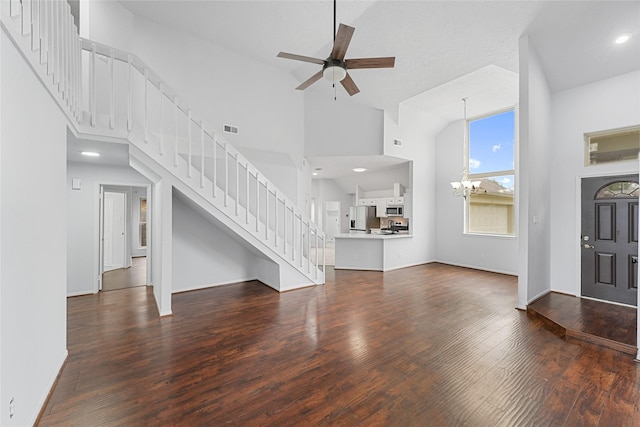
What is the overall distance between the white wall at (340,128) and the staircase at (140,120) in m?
2.06

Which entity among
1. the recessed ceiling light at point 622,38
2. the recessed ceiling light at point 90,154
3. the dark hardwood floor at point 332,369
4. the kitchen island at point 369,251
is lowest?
the dark hardwood floor at point 332,369

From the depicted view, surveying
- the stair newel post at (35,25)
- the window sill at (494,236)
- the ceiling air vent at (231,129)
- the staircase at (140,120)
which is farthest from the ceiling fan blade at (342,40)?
the window sill at (494,236)

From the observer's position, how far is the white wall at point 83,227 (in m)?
4.61

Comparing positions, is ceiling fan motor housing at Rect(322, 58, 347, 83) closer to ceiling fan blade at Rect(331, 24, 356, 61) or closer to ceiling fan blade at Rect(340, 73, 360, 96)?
ceiling fan blade at Rect(331, 24, 356, 61)

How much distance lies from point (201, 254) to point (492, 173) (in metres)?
7.05

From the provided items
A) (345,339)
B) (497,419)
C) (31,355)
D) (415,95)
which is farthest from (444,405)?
(415,95)

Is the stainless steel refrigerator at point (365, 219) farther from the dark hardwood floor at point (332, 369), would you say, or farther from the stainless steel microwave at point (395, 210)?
the dark hardwood floor at point (332, 369)

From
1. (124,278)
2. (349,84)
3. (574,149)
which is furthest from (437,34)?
(124,278)

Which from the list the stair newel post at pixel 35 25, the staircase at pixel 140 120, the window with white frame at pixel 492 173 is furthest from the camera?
the window with white frame at pixel 492 173

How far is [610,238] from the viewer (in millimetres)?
4227

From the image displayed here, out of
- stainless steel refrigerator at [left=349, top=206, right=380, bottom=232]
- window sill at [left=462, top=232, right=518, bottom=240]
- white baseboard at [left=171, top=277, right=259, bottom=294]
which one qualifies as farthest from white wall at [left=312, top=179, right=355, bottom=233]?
white baseboard at [left=171, top=277, right=259, bottom=294]

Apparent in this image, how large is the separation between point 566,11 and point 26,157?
220 inches

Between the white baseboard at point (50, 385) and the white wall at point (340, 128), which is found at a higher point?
the white wall at point (340, 128)

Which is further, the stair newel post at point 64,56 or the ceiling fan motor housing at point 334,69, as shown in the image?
the ceiling fan motor housing at point 334,69
